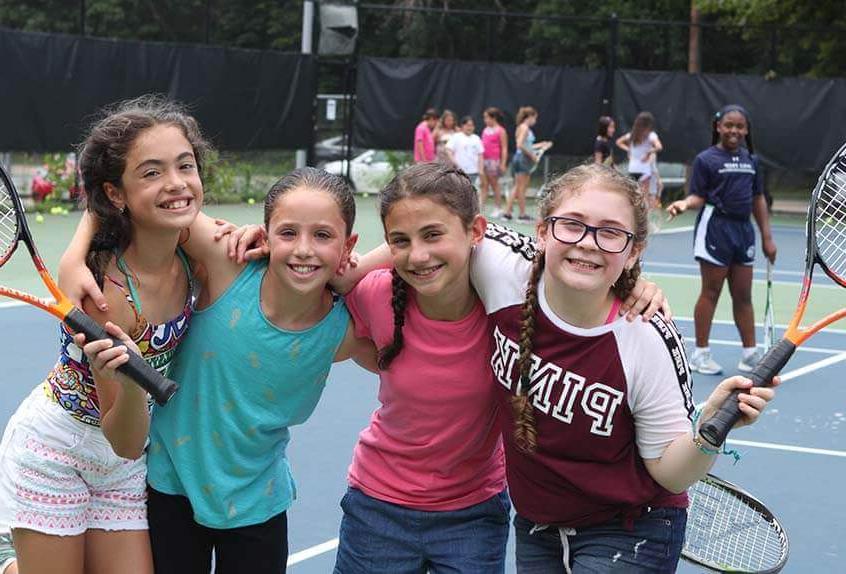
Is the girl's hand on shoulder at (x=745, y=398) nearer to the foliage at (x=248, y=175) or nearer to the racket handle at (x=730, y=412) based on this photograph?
the racket handle at (x=730, y=412)

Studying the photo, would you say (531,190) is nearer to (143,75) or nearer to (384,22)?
(384,22)

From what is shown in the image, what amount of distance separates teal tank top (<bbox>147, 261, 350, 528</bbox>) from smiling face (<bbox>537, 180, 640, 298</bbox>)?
61 cm

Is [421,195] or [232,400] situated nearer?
[421,195]

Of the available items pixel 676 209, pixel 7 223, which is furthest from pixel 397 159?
pixel 7 223

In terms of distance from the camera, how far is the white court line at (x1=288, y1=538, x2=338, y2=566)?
4.42 metres

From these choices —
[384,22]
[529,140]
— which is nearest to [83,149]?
[529,140]

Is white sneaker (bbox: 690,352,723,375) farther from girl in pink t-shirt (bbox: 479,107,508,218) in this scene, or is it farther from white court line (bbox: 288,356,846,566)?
girl in pink t-shirt (bbox: 479,107,508,218)

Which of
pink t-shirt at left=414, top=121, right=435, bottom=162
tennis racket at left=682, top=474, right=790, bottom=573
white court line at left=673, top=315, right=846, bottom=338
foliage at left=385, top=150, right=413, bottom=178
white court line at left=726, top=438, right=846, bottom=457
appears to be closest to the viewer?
tennis racket at left=682, top=474, right=790, bottom=573

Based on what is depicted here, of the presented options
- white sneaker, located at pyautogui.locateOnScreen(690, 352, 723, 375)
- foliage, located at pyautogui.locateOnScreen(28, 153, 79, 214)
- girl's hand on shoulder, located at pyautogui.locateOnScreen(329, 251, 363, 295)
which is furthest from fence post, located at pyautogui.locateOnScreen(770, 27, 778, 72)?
girl's hand on shoulder, located at pyautogui.locateOnScreen(329, 251, 363, 295)

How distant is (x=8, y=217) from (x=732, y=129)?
522 cm

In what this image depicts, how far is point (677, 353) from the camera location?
2764 millimetres

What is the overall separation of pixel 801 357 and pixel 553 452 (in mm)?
6003

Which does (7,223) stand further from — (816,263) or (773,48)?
(773,48)

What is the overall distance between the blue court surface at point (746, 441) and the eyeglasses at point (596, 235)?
203 cm
